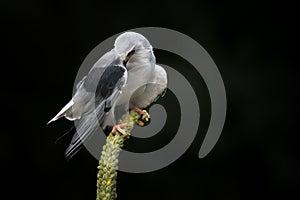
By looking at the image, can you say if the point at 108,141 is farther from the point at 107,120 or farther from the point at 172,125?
the point at 172,125

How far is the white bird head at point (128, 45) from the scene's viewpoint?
1095 mm

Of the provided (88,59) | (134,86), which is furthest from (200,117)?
(134,86)

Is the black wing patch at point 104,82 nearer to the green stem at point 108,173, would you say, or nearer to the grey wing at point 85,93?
the grey wing at point 85,93

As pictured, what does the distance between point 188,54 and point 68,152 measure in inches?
35.1

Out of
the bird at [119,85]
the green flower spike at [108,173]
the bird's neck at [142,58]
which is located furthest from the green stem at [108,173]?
the bird's neck at [142,58]

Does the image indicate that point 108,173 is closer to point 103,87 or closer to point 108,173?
point 108,173

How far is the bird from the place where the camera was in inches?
43.2

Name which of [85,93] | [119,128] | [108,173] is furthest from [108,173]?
[85,93]

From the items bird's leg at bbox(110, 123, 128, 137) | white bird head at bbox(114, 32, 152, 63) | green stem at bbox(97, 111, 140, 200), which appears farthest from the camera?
white bird head at bbox(114, 32, 152, 63)

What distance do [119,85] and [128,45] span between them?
94 mm

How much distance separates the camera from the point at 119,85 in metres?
1.13

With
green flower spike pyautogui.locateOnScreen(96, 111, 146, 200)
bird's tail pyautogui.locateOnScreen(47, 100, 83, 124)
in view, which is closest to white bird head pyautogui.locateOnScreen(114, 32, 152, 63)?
bird's tail pyautogui.locateOnScreen(47, 100, 83, 124)

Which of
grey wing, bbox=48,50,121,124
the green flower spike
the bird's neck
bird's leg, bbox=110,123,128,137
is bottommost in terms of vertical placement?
the green flower spike

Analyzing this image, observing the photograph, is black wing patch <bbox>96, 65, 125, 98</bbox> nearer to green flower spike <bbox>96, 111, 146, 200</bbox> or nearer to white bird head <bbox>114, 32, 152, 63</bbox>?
white bird head <bbox>114, 32, 152, 63</bbox>
